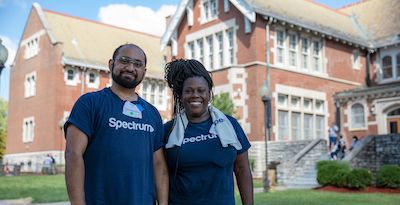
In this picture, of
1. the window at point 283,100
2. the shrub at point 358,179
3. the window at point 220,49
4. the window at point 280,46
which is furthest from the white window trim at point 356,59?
the shrub at point 358,179

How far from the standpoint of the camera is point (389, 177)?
48.2 feet

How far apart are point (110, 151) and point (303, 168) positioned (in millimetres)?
17617

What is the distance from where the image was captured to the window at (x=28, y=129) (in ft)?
115

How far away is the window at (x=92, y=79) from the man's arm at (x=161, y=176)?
3131cm

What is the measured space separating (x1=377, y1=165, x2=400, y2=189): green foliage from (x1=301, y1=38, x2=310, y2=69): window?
11606 millimetres

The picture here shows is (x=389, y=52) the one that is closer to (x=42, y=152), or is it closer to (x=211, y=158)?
(x=42, y=152)

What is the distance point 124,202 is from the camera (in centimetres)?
305

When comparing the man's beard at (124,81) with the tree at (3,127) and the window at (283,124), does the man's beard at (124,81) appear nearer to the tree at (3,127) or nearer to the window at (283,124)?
the window at (283,124)

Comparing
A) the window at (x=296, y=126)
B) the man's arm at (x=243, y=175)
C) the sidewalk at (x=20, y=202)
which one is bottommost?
the sidewalk at (x=20, y=202)

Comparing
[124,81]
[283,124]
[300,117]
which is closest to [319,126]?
[300,117]

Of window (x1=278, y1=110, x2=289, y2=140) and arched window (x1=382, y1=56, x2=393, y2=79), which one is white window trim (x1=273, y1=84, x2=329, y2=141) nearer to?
window (x1=278, y1=110, x2=289, y2=140)

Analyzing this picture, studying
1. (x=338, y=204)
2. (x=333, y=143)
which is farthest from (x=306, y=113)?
(x=338, y=204)

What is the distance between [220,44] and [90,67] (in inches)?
458

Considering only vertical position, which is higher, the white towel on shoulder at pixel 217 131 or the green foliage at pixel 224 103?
the green foliage at pixel 224 103
